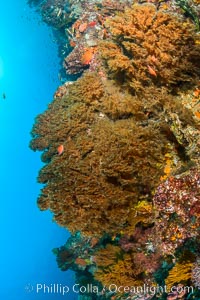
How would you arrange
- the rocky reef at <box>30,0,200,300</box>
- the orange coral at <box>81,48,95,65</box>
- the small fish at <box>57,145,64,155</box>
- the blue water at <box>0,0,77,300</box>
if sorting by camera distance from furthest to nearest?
the blue water at <box>0,0,77,300</box> → the orange coral at <box>81,48,95,65</box> → the small fish at <box>57,145,64,155</box> → the rocky reef at <box>30,0,200,300</box>

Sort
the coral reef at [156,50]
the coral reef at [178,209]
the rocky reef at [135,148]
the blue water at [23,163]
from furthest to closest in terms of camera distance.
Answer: the blue water at [23,163], the coral reef at [156,50], the rocky reef at [135,148], the coral reef at [178,209]

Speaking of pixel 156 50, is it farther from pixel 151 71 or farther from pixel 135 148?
pixel 135 148

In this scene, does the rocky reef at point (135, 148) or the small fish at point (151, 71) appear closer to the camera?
the rocky reef at point (135, 148)

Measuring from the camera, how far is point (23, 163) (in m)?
61.7

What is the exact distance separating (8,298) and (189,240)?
61.3 meters

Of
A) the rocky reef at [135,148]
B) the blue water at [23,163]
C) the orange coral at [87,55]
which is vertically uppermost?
the blue water at [23,163]

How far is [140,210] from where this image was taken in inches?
181

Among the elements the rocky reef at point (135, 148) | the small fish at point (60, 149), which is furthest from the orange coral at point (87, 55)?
the small fish at point (60, 149)

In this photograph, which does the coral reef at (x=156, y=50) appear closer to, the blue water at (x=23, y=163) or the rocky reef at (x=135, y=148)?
the rocky reef at (x=135, y=148)

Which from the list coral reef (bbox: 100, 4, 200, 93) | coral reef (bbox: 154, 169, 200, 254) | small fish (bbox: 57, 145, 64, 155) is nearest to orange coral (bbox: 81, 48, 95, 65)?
coral reef (bbox: 100, 4, 200, 93)

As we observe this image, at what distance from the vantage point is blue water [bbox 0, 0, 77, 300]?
44094 mm

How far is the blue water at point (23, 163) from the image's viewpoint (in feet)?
145

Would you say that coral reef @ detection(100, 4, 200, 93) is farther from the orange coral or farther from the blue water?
the blue water

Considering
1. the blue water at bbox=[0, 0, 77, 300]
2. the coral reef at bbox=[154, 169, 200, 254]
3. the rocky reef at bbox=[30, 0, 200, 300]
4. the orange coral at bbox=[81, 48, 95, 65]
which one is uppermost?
the blue water at bbox=[0, 0, 77, 300]
